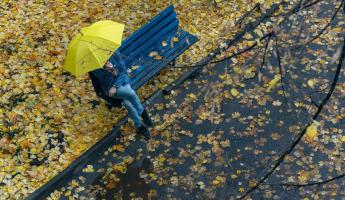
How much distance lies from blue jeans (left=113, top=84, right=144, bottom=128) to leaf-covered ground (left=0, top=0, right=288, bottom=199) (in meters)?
0.58

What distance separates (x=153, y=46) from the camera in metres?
7.43

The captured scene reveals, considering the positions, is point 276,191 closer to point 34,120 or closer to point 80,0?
point 34,120

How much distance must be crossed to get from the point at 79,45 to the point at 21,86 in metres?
2.17

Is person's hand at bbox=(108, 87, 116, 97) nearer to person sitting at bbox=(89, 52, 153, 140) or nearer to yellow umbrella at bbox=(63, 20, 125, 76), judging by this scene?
person sitting at bbox=(89, 52, 153, 140)

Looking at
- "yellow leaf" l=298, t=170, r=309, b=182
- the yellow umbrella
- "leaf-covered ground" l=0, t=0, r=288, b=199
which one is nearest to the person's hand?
the yellow umbrella

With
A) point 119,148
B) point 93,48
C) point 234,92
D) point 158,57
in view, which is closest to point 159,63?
point 158,57

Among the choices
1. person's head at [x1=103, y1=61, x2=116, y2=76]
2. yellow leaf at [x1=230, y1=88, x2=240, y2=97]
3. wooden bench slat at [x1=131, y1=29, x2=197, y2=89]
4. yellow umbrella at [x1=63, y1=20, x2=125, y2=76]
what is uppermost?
yellow umbrella at [x1=63, y1=20, x2=125, y2=76]

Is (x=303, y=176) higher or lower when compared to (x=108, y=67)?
lower

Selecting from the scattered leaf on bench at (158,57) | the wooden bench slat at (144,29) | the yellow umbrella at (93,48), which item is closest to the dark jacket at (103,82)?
the yellow umbrella at (93,48)

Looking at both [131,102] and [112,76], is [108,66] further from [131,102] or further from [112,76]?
[131,102]

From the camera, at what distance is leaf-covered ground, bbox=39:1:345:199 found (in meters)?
6.20

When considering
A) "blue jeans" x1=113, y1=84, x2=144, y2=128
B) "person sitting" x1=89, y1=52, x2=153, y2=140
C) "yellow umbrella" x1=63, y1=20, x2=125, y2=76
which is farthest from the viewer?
"blue jeans" x1=113, y1=84, x2=144, y2=128

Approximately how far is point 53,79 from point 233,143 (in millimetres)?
3213

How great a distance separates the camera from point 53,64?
26.4ft
